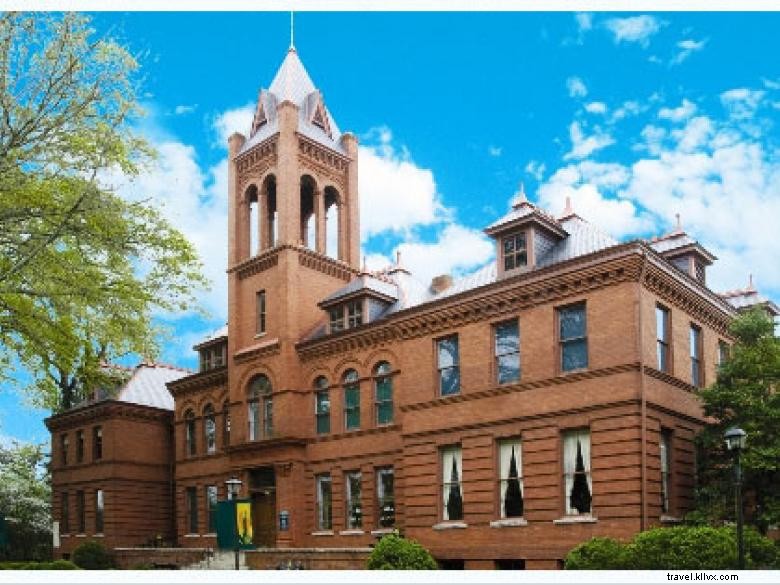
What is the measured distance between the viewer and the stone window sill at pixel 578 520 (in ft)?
84.8

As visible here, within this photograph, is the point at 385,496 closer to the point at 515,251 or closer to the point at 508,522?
the point at 508,522

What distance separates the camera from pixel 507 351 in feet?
96.9

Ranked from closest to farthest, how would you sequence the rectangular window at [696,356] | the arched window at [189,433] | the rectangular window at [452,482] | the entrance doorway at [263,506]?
the rectangular window at [696,356] → the rectangular window at [452,482] → the entrance doorway at [263,506] → the arched window at [189,433]

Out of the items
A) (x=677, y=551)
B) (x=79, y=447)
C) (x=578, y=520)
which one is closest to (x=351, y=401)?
(x=578, y=520)

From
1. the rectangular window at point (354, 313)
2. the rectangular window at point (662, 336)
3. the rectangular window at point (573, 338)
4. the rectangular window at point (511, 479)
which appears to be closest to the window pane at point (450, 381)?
the rectangular window at point (511, 479)

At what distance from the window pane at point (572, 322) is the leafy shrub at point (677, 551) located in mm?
6132

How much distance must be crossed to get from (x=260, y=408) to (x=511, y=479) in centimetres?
1544

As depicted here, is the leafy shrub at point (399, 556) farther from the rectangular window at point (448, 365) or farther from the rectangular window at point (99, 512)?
the rectangular window at point (99, 512)

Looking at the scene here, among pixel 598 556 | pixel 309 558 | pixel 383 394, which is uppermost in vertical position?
pixel 383 394

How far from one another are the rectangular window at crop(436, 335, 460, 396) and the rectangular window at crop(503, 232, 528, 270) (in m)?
3.00

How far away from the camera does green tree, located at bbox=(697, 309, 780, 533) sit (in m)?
25.4

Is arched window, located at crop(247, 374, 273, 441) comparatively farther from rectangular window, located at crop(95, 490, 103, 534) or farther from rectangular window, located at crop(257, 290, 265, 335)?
rectangular window, located at crop(95, 490, 103, 534)

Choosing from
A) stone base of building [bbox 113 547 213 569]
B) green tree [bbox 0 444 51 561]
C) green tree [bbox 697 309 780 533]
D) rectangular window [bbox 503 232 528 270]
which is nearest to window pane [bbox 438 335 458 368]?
rectangular window [bbox 503 232 528 270]

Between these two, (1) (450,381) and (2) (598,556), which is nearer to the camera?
(2) (598,556)
